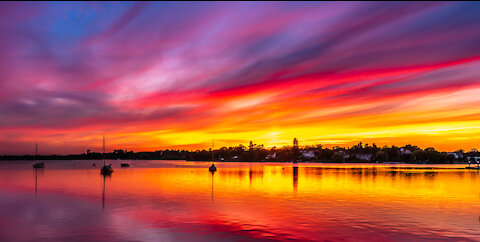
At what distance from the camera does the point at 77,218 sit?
37.5 m

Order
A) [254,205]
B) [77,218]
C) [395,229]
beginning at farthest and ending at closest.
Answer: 1. [254,205]
2. [77,218]
3. [395,229]

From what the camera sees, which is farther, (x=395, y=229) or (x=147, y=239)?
(x=395, y=229)

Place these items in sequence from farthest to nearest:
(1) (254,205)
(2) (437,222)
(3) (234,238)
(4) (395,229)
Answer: (1) (254,205) → (2) (437,222) → (4) (395,229) → (3) (234,238)

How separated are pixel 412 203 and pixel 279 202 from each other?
17.5m

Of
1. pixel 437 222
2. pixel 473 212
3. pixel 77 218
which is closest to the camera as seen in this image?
pixel 437 222

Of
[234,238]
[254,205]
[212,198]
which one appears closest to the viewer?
[234,238]

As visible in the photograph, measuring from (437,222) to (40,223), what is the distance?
124 ft

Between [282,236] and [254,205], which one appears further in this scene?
[254,205]

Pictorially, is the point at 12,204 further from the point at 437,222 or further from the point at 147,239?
the point at 437,222

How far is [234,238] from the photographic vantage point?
2764 centimetres

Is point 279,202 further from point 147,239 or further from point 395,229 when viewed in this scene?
point 147,239

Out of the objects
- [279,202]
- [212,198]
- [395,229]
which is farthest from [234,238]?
[212,198]

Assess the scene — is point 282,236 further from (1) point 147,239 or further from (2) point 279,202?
(2) point 279,202

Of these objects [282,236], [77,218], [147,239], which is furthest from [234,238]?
[77,218]
